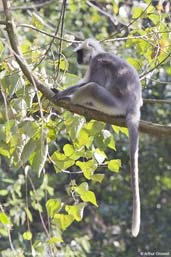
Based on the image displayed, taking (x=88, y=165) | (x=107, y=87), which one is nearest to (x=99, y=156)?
(x=88, y=165)

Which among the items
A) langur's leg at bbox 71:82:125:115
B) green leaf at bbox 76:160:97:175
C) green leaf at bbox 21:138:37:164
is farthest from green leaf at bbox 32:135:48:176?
langur's leg at bbox 71:82:125:115

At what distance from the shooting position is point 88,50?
3809 millimetres

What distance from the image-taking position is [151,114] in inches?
299

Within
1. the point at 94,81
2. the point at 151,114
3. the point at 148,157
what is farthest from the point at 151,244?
the point at 94,81

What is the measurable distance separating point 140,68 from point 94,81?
26cm

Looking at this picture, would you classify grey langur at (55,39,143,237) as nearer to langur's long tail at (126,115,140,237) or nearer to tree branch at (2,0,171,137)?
langur's long tail at (126,115,140,237)

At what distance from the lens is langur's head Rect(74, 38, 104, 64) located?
378 cm

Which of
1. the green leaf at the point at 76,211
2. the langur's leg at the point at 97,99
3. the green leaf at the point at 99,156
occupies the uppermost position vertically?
the langur's leg at the point at 97,99

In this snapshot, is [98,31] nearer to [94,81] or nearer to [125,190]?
[125,190]

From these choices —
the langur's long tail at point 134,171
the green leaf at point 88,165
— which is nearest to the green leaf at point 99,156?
the green leaf at point 88,165

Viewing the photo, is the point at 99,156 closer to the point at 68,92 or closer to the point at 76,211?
the point at 76,211

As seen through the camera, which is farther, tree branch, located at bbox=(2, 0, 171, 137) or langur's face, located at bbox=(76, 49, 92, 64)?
langur's face, located at bbox=(76, 49, 92, 64)

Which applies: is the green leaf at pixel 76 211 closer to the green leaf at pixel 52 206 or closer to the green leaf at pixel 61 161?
the green leaf at pixel 52 206

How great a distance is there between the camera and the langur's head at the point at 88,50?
378cm
